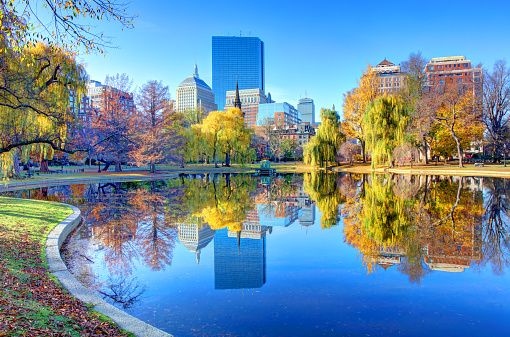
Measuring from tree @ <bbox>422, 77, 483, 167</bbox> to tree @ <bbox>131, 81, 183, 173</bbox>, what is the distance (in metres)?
33.9

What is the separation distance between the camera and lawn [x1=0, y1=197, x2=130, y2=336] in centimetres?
391

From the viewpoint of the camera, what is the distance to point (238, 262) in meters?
7.94

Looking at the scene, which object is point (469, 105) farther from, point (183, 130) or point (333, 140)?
point (183, 130)

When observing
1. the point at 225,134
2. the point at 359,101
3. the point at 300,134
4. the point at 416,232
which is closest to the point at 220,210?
the point at 416,232

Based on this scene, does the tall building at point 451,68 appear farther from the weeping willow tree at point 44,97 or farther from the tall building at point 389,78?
the weeping willow tree at point 44,97

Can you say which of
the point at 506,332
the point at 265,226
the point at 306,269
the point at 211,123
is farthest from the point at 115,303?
the point at 211,123

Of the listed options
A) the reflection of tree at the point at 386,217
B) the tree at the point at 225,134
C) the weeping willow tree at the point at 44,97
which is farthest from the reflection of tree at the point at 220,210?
the tree at the point at 225,134

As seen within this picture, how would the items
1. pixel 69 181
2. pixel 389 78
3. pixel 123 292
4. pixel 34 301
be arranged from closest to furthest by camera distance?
pixel 34 301, pixel 123 292, pixel 69 181, pixel 389 78

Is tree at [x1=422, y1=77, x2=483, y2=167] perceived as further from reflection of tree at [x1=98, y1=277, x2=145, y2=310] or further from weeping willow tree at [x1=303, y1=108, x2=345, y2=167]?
reflection of tree at [x1=98, y1=277, x2=145, y2=310]

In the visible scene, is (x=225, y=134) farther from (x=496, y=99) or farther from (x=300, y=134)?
(x=300, y=134)

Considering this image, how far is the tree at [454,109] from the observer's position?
143 feet

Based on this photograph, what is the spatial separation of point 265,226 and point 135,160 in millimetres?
31096

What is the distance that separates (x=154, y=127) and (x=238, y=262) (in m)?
34.9

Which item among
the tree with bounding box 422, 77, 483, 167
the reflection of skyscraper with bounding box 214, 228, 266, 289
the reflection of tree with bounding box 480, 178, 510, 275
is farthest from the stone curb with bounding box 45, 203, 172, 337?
the tree with bounding box 422, 77, 483, 167
